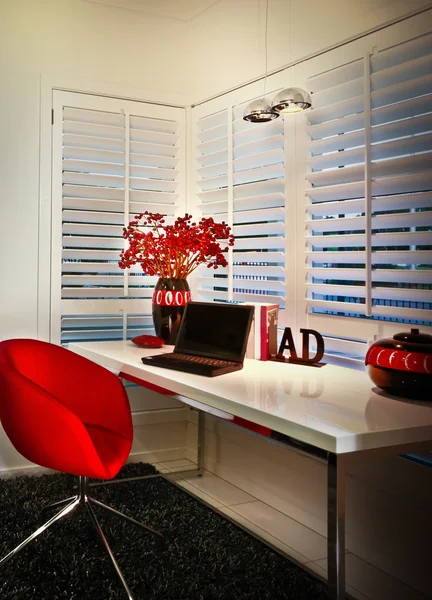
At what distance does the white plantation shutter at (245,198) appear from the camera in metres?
3.04

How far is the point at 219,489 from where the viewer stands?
128 inches

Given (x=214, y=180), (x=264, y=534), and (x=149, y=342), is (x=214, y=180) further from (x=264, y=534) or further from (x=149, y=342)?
(x=264, y=534)

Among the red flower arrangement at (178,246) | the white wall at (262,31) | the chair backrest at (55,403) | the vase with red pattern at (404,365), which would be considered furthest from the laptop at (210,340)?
the white wall at (262,31)

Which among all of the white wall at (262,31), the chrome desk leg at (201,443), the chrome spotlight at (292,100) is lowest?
the chrome desk leg at (201,443)

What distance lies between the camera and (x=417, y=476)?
7.27 ft

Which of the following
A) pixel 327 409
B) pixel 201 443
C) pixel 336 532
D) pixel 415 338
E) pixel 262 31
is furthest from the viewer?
pixel 201 443

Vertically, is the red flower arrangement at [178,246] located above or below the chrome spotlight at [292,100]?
below

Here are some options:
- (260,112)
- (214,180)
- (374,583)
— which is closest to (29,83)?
(214,180)

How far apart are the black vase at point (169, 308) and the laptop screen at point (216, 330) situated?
0.27 m

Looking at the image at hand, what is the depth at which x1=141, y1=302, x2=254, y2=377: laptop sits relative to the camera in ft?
8.14

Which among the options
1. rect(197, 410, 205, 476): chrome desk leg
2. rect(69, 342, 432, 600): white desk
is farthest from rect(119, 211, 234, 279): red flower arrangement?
rect(197, 410, 205, 476): chrome desk leg

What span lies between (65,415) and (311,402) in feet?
2.70

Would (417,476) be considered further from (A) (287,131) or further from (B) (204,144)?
(B) (204,144)

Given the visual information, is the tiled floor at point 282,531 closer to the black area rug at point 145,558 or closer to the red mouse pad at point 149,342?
the black area rug at point 145,558
